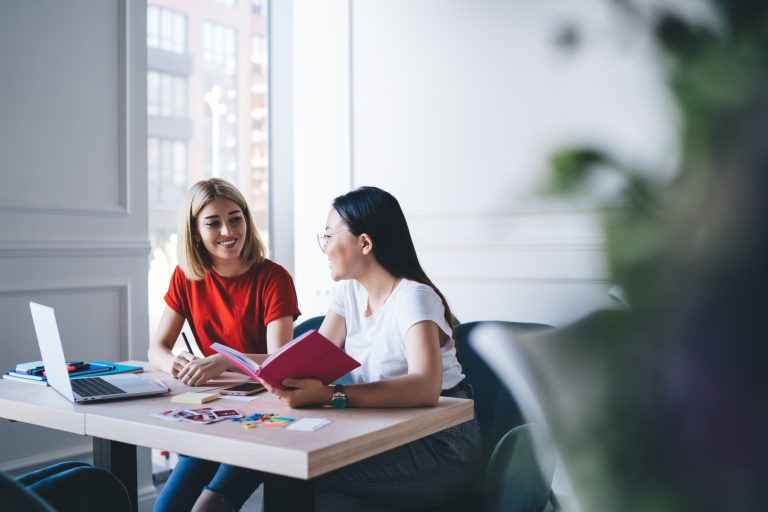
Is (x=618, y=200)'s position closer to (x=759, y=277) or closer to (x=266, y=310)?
(x=759, y=277)

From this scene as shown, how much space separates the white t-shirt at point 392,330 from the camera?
5.66 ft

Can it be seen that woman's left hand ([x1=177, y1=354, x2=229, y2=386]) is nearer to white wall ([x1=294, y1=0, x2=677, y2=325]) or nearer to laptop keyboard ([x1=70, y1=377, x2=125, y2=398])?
laptop keyboard ([x1=70, y1=377, x2=125, y2=398])

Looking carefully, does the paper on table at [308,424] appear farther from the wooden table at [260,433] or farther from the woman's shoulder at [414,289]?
the woman's shoulder at [414,289]

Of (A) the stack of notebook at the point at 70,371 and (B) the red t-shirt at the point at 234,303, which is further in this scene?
(B) the red t-shirt at the point at 234,303

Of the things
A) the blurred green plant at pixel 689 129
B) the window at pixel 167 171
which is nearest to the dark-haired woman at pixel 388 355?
the blurred green plant at pixel 689 129

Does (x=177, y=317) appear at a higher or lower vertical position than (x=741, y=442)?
lower

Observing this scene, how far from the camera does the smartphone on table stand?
1736 millimetres

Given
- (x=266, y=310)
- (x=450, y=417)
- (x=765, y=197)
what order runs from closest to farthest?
(x=765, y=197) → (x=450, y=417) → (x=266, y=310)

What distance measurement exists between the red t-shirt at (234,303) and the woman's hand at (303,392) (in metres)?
0.76

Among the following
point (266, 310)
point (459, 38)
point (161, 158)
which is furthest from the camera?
point (161, 158)

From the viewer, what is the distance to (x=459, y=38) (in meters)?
3.08

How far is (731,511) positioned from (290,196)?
11.8 ft

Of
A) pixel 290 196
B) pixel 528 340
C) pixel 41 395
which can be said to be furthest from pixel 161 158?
pixel 528 340

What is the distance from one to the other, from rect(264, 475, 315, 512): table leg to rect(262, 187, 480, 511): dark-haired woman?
0.66 feet
